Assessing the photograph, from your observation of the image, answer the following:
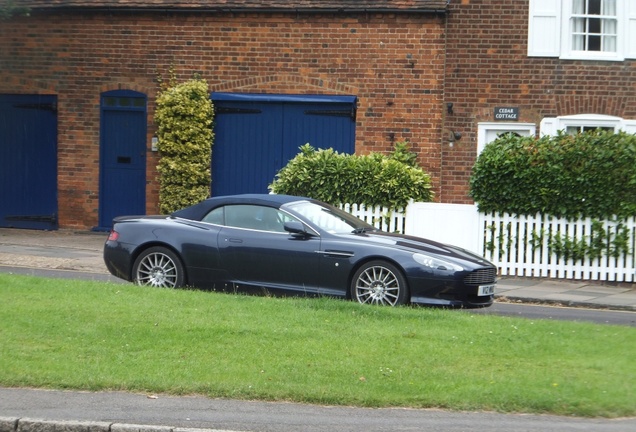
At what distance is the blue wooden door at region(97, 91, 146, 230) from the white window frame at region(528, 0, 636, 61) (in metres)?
8.43

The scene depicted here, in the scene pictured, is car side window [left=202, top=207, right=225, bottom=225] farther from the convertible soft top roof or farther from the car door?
the car door

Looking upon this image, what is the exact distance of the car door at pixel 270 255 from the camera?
13.3 m

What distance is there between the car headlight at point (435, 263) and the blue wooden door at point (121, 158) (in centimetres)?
1097

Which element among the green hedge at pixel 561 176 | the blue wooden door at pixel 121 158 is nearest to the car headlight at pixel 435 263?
the green hedge at pixel 561 176

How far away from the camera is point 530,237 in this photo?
1805 cm

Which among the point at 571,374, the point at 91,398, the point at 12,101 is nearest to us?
the point at 91,398

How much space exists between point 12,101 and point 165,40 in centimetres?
370

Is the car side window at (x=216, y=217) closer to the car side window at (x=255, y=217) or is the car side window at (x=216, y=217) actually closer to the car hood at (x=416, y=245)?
the car side window at (x=255, y=217)

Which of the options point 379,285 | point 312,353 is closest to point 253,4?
point 379,285

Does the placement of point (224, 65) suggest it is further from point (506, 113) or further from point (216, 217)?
point (216, 217)

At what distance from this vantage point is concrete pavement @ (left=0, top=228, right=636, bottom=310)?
51.7 feet

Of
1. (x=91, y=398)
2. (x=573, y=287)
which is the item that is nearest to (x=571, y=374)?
(x=91, y=398)

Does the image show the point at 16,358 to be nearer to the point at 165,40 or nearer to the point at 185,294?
the point at 185,294

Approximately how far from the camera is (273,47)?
22031 millimetres
